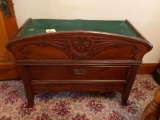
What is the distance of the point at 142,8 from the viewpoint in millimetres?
1535

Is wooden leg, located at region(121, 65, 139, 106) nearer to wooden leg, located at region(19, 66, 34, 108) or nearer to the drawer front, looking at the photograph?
the drawer front

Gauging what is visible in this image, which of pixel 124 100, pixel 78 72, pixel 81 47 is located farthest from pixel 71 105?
pixel 81 47

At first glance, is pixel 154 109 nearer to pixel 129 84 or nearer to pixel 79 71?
pixel 129 84

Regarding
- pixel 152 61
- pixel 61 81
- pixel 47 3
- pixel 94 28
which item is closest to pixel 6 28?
pixel 47 3

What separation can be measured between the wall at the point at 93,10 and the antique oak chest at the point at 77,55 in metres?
0.12

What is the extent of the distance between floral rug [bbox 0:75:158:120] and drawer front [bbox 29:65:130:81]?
36cm

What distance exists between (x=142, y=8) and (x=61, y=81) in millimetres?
1121

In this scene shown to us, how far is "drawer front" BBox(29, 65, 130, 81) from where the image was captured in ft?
4.08

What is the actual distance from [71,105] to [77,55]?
62cm

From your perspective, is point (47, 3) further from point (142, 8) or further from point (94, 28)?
point (142, 8)

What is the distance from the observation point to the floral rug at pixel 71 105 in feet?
4.59

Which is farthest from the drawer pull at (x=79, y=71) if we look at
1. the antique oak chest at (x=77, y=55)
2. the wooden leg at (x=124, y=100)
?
the wooden leg at (x=124, y=100)

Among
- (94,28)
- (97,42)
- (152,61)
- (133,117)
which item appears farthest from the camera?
(152,61)

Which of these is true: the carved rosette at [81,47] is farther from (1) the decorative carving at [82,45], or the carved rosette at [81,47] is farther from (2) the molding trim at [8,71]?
(2) the molding trim at [8,71]
